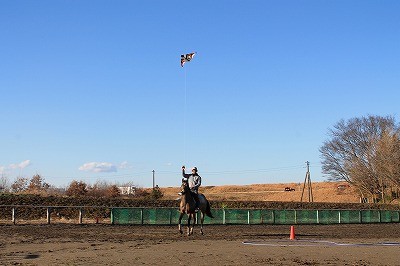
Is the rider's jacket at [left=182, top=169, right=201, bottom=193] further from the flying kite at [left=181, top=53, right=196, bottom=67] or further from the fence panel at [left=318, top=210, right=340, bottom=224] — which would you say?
the fence panel at [left=318, top=210, right=340, bottom=224]

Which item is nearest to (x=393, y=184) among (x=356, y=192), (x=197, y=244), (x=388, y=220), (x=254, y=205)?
(x=356, y=192)

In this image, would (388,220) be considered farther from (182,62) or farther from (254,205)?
(182,62)

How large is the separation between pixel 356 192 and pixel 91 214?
54.1 meters

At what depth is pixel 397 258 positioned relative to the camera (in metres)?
16.7

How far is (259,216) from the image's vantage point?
4041 centimetres

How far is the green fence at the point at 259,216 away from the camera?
121 ft

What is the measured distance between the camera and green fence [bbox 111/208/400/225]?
36750mm

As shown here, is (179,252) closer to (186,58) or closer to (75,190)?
(186,58)

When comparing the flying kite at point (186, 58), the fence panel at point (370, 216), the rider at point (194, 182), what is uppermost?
the flying kite at point (186, 58)

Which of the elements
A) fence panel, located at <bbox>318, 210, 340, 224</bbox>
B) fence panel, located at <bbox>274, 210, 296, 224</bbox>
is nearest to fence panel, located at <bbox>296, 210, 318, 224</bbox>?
fence panel, located at <bbox>318, 210, 340, 224</bbox>

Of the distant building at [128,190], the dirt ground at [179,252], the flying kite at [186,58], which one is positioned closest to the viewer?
the dirt ground at [179,252]

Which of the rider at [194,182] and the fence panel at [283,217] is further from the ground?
the rider at [194,182]

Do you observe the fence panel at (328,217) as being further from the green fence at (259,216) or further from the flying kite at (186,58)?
the flying kite at (186,58)

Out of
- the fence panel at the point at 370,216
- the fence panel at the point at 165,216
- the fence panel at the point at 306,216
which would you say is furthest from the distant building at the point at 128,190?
the fence panel at the point at 306,216
